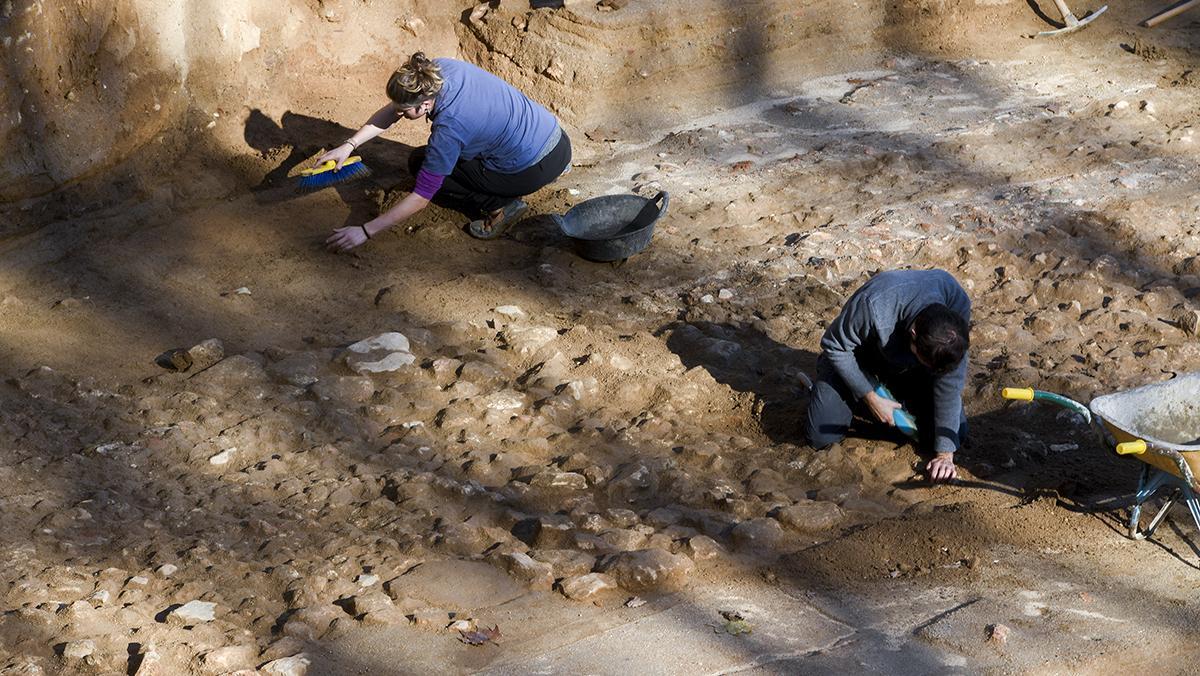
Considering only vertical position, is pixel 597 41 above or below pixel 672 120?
above

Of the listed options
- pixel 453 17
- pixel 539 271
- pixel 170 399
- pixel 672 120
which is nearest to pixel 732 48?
pixel 672 120

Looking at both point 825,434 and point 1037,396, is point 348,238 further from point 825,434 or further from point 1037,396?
point 1037,396

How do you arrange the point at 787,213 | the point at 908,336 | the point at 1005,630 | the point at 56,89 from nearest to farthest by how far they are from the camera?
the point at 1005,630 → the point at 908,336 → the point at 56,89 → the point at 787,213

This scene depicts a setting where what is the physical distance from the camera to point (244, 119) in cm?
695

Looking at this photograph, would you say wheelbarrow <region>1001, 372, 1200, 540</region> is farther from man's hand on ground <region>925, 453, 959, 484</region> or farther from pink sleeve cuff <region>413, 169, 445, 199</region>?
pink sleeve cuff <region>413, 169, 445, 199</region>

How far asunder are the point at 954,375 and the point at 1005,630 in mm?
1074

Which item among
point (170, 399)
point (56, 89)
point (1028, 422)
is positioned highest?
point (56, 89)

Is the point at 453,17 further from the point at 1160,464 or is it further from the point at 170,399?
the point at 1160,464

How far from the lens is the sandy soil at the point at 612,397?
3662mm

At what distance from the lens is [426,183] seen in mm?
5938

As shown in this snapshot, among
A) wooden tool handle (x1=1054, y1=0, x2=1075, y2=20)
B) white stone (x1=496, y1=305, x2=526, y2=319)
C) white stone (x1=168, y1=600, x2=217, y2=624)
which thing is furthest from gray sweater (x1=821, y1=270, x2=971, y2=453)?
wooden tool handle (x1=1054, y1=0, x2=1075, y2=20)

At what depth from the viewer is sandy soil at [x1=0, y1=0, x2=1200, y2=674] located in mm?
3662

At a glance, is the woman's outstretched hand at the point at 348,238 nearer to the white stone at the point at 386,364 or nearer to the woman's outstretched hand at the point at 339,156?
the woman's outstretched hand at the point at 339,156

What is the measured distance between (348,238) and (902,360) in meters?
2.92
